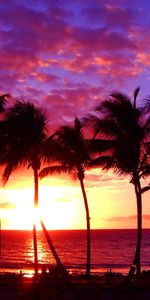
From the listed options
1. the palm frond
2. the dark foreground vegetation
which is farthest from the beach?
the palm frond

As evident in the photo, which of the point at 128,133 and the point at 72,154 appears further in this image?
the point at 72,154

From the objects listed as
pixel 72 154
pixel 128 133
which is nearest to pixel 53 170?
pixel 72 154

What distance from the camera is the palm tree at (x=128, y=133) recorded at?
27.4 metres

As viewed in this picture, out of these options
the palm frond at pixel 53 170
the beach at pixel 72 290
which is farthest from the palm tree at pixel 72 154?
the beach at pixel 72 290

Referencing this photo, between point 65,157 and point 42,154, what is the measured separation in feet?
11.0

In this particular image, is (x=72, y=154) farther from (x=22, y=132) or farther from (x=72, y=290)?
(x=72, y=290)

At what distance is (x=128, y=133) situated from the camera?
90.6ft

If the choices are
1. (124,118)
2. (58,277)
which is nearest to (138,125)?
(124,118)

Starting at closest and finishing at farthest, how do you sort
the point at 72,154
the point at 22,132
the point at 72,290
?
the point at 72,290, the point at 22,132, the point at 72,154

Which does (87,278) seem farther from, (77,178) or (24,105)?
(24,105)

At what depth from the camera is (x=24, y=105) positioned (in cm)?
2675

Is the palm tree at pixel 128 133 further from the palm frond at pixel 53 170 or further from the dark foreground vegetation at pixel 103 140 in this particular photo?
the palm frond at pixel 53 170

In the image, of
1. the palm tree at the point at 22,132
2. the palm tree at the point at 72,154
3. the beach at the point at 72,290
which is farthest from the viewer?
the palm tree at the point at 72,154

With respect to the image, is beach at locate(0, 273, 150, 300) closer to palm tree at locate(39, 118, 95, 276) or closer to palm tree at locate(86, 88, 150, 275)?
palm tree at locate(86, 88, 150, 275)
